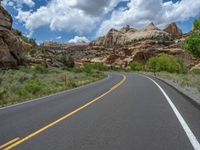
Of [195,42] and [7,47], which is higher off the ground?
[195,42]

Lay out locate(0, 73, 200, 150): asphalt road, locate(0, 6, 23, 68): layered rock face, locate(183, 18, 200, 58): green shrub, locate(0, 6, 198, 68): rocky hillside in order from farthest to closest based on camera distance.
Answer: locate(0, 6, 198, 68): rocky hillside, locate(0, 6, 23, 68): layered rock face, locate(183, 18, 200, 58): green shrub, locate(0, 73, 200, 150): asphalt road

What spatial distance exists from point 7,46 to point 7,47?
16 cm

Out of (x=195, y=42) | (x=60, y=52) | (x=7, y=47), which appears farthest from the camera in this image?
(x=60, y=52)

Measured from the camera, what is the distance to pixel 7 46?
Answer: 42219mm

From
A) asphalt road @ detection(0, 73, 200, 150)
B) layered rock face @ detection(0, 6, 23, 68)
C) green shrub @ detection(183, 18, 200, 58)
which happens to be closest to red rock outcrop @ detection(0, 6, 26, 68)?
layered rock face @ detection(0, 6, 23, 68)

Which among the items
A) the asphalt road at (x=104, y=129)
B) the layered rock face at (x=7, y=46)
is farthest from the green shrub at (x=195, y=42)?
the asphalt road at (x=104, y=129)

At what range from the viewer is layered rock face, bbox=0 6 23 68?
40722 millimetres

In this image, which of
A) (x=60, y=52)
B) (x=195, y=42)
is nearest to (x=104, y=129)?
(x=195, y=42)

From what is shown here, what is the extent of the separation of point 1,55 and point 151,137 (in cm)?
3623

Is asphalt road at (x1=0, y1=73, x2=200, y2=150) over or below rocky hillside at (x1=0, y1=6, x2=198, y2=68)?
below

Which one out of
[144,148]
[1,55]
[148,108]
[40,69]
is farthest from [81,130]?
[40,69]

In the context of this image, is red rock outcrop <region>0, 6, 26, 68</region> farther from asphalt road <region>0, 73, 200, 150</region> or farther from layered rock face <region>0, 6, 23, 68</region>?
asphalt road <region>0, 73, 200, 150</region>

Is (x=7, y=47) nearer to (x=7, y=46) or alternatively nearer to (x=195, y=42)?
(x=7, y=46)

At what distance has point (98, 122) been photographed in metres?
8.80
